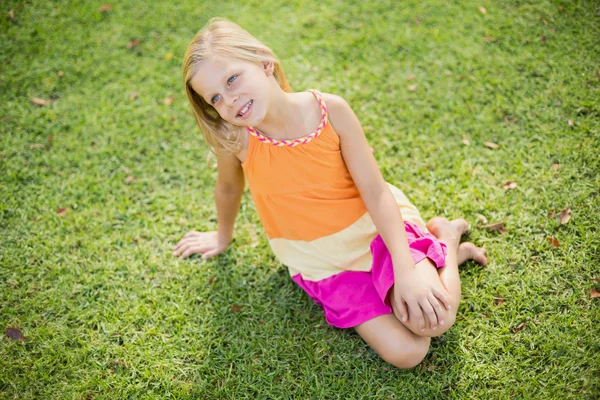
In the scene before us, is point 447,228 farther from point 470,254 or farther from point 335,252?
point 335,252

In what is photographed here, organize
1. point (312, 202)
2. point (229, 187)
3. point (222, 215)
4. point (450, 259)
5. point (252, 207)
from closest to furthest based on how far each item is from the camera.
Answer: point (312, 202), point (450, 259), point (229, 187), point (222, 215), point (252, 207)

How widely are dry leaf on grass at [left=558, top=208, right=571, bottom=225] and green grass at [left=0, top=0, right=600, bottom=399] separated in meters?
0.03

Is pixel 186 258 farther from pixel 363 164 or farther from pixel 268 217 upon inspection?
pixel 363 164

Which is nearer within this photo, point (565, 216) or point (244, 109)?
point (244, 109)

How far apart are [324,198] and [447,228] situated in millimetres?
865

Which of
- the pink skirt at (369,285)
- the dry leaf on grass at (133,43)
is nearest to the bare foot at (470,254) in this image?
the pink skirt at (369,285)

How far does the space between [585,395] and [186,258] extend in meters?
2.52

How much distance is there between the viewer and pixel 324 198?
2773 mm

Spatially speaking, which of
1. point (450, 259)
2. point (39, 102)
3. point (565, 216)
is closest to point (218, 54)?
point (450, 259)

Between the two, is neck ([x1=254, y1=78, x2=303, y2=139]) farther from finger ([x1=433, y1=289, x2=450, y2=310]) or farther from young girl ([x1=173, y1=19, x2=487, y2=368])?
finger ([x1=433, y1=289, x2=450, y2=310])

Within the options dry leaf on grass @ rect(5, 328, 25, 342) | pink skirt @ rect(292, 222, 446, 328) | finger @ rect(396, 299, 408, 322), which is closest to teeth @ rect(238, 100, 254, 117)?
pink skirt @ rect(292, 222, 446, 328)

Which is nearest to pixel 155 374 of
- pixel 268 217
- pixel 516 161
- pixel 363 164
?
pixel 268 217

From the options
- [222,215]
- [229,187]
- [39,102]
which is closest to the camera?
[229,187]

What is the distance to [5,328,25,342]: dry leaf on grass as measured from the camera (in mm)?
3004
